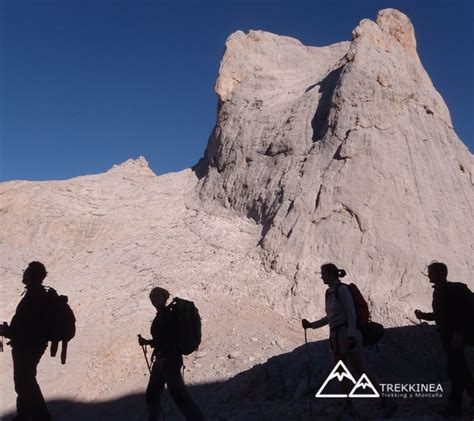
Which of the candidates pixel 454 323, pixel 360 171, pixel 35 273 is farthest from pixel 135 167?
pixel 454 323

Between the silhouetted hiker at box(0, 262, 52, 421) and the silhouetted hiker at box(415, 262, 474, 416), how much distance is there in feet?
12.4

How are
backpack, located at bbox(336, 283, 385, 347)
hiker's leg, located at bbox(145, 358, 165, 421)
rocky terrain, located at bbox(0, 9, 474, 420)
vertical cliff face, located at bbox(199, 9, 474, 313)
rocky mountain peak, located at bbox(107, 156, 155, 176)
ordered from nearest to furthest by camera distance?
hiker's leg, located at bbox(145, 358, 165, 421)
backpack, located at bbox(336, 283, 385, 347)
rocky terrain, located at bbox(0, 9, 474, 420)
vertical cliff face, located at bbox(199, 9, 474, 313)
rocky mountain peak, located at bbox(107, 156, 155, 176)

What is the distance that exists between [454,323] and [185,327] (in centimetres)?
254

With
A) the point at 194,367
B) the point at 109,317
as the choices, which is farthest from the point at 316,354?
the point at 109,317

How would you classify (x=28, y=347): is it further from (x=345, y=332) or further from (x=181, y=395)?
(x=345, y=332)

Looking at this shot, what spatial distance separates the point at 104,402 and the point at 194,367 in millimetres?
1842

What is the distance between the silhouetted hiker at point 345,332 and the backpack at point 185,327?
139 cm

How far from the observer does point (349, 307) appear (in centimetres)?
514

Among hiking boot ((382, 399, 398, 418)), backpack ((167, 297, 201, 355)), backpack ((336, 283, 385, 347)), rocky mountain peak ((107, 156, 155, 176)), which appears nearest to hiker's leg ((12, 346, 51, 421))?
backpack ((167, 297, 201, 355))

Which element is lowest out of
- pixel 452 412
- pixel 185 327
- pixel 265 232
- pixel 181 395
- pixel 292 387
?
pixel 452 412

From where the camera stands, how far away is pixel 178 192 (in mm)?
20672

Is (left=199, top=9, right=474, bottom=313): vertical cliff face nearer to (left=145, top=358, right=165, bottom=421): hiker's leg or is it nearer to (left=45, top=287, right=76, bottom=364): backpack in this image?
(left=145, top=358, right=165, bottom=421): hiker's leg

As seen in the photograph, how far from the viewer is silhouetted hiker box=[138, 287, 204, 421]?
4898 mm

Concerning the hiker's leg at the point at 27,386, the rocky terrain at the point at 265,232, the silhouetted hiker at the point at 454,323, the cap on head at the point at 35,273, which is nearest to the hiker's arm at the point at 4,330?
the hiker's leg at the point at 27,386
